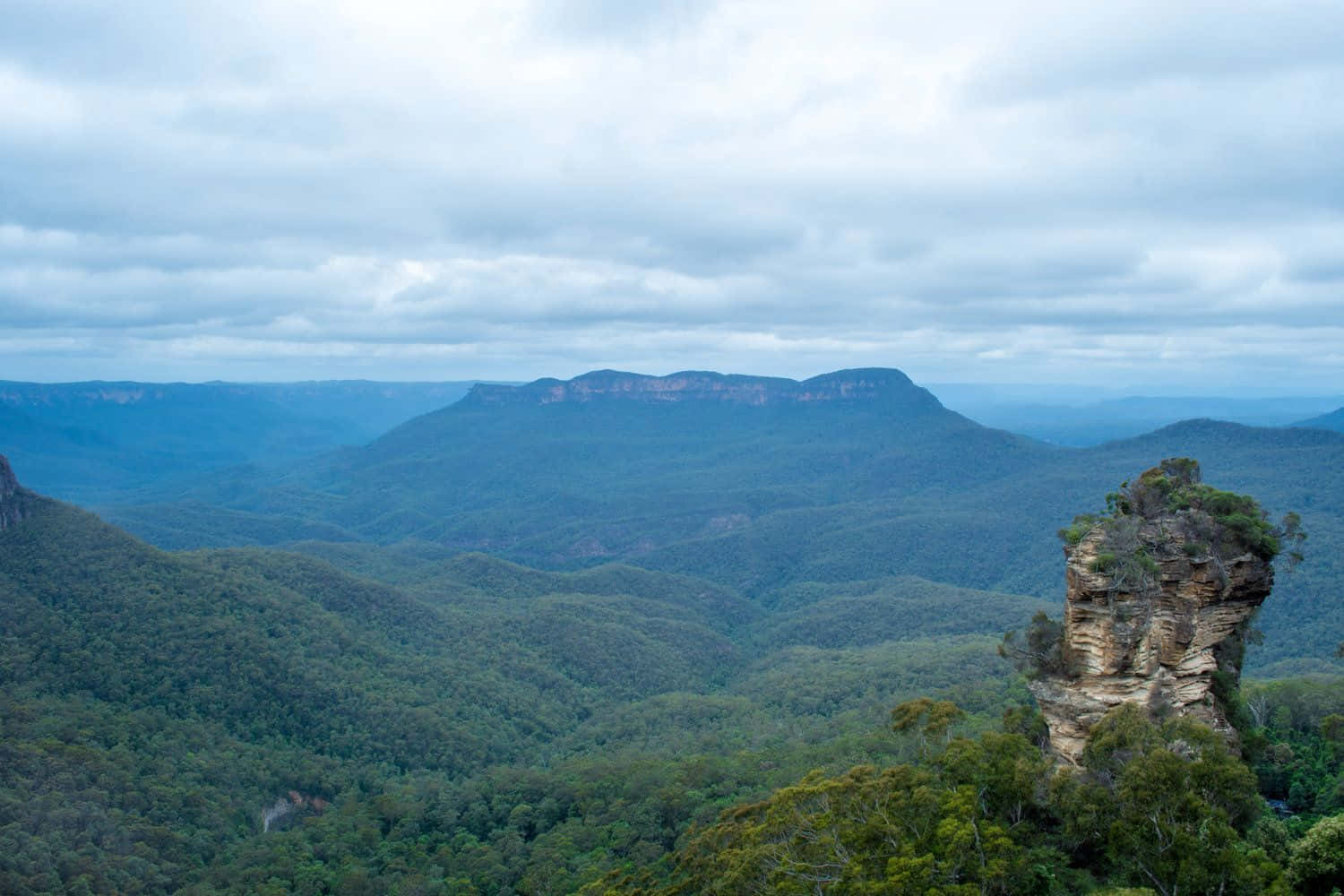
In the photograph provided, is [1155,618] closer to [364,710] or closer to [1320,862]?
[1320,862]

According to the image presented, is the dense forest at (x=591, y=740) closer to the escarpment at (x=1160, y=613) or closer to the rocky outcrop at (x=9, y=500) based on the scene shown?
the rocky outcrop at (x=9, y=500)

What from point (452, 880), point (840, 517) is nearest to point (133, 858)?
point (452, 880)

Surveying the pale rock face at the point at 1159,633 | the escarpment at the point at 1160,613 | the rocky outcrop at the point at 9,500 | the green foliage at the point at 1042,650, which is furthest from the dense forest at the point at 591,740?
the green foliage at the point at 1042,650

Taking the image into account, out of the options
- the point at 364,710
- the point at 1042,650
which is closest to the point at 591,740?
the point at 364,710

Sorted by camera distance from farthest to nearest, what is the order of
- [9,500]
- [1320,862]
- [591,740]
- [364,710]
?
[9,500], [591,740], [364,710], [1320,862]

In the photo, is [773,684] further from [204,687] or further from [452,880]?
[204,687]

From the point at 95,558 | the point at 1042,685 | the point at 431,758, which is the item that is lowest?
the point at 431,758
